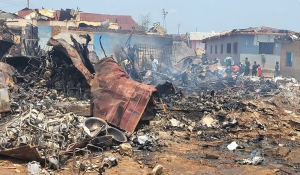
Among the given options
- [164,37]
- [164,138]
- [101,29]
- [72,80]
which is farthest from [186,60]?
[164,138]

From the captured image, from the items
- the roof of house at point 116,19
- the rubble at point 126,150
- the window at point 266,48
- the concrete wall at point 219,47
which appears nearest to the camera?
the rubble at point 126,150

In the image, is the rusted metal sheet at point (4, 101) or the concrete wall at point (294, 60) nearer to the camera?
the rusted metal sheet at point (4, 101)

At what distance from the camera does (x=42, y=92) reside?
13086 mm

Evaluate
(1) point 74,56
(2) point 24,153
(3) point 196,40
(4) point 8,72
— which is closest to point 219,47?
(3) point 196,40

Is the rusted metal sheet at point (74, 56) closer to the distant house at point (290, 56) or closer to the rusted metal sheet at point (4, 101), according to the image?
the rusted metal sheet at point (4, 101)

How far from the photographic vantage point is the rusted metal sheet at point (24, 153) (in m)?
6.17

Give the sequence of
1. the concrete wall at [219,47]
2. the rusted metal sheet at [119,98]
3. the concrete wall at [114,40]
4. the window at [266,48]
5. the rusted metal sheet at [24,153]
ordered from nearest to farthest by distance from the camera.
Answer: the rusted metal sheet at [24,153]
the rusted metal sheet at [119,98]
the concrete wall at [114,40]
the window at [266,48]
the concrete wall at [219,47]

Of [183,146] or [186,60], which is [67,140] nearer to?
[183,146]

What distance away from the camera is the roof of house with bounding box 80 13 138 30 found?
36.3 m

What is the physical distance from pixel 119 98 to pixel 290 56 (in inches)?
741

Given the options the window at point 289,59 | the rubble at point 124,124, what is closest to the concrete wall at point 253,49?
the window at point 289,59

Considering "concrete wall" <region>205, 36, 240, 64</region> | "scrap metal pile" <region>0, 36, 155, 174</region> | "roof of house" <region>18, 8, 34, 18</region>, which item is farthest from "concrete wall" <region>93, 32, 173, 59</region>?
"roof of house" <region>18, 8, 34, 18</region>

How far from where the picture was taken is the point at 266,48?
28.1m

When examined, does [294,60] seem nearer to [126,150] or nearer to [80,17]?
[80,17]
